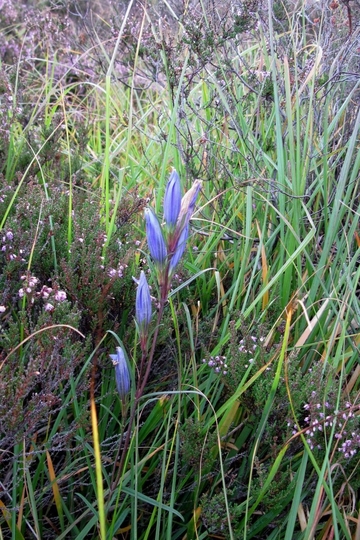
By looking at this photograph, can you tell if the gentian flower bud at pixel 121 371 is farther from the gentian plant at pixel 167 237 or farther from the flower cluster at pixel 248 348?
the flower cluster at pixel 248 348

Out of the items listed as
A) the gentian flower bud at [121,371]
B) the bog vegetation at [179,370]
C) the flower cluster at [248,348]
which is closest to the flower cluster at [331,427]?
the bog vegetation at [179,370]

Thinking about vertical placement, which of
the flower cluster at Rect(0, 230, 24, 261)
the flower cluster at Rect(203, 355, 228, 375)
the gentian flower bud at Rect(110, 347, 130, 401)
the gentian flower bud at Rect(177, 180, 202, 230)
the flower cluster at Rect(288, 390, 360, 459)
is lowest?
the flower cluster at Rect(288, 390, 360, 459)

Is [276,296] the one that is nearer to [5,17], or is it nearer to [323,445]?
[323,445]

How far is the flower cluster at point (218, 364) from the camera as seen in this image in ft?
4.86

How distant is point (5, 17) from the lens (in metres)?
4.36

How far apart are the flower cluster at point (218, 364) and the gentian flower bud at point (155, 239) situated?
558 millimetres

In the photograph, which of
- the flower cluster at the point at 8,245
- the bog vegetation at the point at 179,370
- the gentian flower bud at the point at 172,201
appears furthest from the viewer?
the flower cluster at the point at 8,245

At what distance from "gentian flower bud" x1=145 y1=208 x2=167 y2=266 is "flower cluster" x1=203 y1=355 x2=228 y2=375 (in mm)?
558

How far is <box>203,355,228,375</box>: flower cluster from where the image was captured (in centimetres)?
148

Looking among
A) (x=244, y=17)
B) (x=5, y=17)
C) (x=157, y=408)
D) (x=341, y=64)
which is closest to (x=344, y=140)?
(x=341, y=64)

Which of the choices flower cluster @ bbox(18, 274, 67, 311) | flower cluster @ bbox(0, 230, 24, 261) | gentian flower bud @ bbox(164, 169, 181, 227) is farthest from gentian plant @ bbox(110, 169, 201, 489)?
flower cluster @ bbox(0, 230, 24, 261)

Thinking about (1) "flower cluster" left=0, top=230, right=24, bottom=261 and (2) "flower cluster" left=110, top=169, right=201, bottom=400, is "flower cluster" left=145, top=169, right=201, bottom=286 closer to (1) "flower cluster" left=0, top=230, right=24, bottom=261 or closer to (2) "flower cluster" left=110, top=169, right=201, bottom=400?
(2) "flower cluster" left=110, top=169, right=201, bottom=400

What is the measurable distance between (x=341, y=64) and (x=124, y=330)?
4.63 ft

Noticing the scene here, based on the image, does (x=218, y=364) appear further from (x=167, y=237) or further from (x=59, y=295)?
(x=167, y=237)
